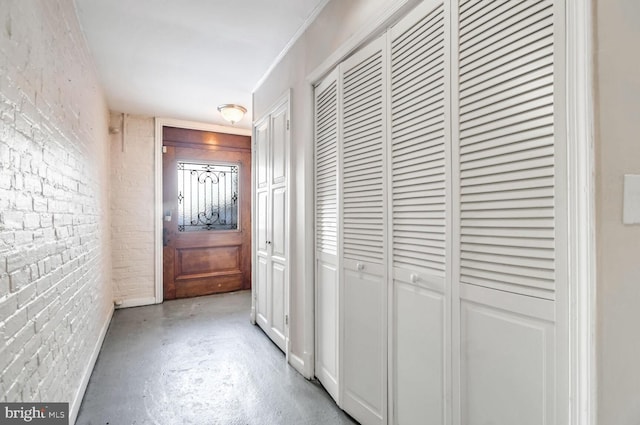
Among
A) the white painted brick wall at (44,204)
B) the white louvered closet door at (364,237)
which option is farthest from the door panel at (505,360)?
the white painted brick wall at (44,204)

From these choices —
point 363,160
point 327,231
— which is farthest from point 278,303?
point 363,160

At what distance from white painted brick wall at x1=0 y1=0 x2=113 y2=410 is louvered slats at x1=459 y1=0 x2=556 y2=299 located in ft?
5.09

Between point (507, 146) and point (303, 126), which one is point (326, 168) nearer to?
point (303, 126)

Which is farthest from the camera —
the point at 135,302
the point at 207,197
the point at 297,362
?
the point at 207,197

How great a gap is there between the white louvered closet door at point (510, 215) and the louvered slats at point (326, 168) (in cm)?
91

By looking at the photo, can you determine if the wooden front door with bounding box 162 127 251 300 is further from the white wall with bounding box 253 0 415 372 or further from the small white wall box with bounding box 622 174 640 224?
the small white wall box with bounding box 622 174 640 224

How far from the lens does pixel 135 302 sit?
4.14 m

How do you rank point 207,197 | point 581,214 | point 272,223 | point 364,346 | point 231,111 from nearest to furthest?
point 581,214 < point 364,346 < point 272,223 < point 231,111 < point 207,197

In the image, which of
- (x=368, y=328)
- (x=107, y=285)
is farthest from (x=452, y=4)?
(x=107, y=285)

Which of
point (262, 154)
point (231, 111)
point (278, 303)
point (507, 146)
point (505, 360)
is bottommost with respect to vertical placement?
point (278, 303)

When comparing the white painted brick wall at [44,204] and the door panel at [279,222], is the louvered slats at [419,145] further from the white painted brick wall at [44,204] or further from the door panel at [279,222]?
the white painted brick wall at [44,204]

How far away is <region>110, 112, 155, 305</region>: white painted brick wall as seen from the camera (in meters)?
4.05

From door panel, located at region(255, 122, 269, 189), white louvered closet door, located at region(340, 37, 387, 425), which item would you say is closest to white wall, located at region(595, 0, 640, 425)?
white louvered closet door, located at region(340, 37, 387, 425)

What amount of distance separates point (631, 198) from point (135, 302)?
4774 mm
